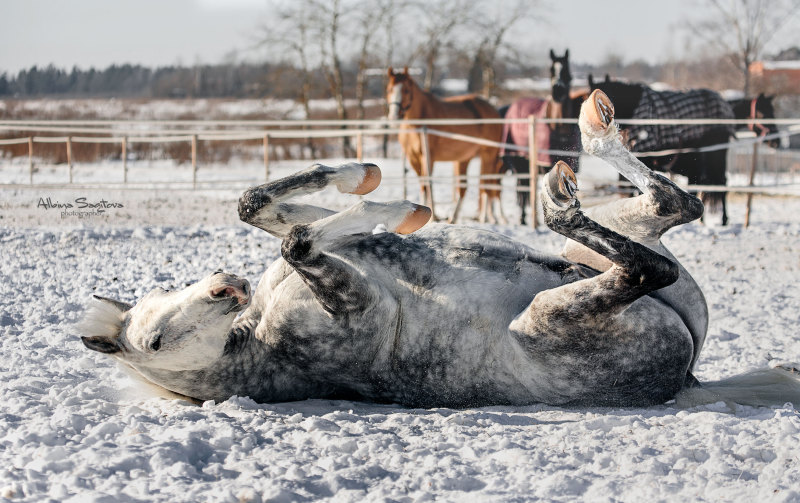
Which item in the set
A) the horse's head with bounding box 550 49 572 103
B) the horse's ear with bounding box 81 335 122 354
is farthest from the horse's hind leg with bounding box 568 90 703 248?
the horse's head with bounding box 550 49 572 103

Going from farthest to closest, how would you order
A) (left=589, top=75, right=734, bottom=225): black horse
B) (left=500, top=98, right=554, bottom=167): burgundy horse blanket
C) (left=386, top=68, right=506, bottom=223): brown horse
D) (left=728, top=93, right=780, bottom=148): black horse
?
(left=728, top=93, right=780, bottom=148): black horse < (left=589, top=75, right=734, bottom=225): black horse < (left=500, top=98, right=554, bottom=167): burgundy horse blanket < (left=386, top=68, right=506, bottom=223): brown horse

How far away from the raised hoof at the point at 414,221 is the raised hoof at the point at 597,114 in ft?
1.91

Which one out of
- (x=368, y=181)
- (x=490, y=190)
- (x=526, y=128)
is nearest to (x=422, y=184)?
(x=490, y=190)

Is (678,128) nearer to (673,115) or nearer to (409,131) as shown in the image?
(673,115)

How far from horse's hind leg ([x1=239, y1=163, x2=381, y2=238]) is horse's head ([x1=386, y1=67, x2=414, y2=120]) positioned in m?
7.69

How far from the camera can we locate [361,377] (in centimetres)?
250

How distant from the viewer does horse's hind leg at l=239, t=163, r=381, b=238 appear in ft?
8.11

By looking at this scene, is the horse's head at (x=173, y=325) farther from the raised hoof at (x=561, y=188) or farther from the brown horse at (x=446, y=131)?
the brown horse at (x=446, y=131)

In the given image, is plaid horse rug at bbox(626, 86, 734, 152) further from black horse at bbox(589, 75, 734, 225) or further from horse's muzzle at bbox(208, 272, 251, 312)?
horse's muzzle at bbox(208, 272, 251, 312)

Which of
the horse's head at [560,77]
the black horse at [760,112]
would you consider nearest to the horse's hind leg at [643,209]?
the horse's head at [560,77]

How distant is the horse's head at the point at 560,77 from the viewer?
10164 mm

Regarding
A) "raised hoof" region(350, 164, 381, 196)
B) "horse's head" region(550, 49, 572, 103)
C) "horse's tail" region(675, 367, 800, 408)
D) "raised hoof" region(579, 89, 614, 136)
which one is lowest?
"horse's tail" region(675, 367, 800, 408)

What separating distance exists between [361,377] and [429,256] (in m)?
0.47

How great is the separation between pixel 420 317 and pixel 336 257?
13.5 inches
